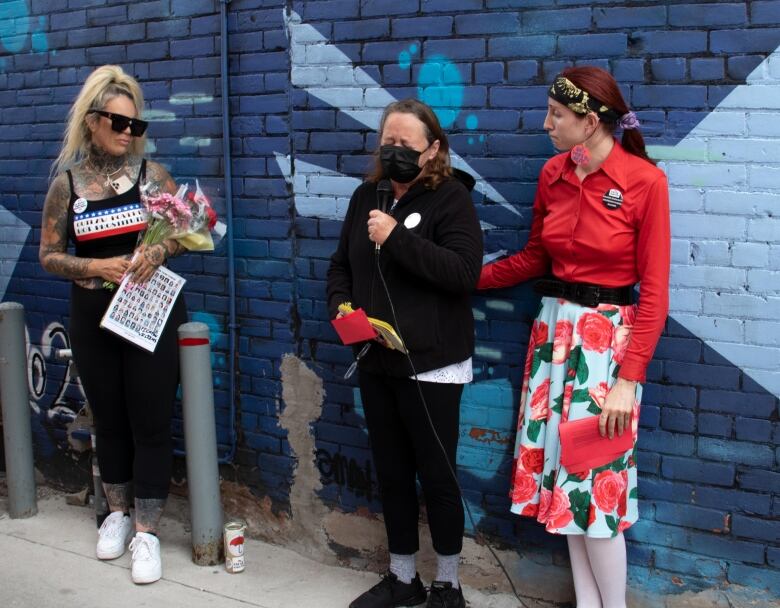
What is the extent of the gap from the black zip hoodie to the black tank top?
1071mm

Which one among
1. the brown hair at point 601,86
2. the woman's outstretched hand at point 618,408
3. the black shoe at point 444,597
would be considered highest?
the brown hair at point 601,86

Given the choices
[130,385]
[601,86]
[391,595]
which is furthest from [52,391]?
[601,86]

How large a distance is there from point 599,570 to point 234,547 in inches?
65.0

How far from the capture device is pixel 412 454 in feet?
11.9

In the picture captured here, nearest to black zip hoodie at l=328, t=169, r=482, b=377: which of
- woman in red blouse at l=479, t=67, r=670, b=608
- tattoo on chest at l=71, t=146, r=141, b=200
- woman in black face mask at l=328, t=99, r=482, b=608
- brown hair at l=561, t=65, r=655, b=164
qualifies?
woman in black face mask at l=328, t=99, r=482, b=608

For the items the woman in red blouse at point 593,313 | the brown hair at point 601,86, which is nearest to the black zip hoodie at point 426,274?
the woman in red blouse at point 593,313

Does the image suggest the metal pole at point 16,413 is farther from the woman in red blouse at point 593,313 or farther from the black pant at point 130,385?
the woman in red blouse at point 593,313

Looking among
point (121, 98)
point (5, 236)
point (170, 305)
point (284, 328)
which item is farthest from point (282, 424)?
point (5, 236)

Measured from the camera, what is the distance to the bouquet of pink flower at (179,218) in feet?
12.6

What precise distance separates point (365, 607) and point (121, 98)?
7.84ft

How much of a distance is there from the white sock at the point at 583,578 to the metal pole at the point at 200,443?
1.66 metres

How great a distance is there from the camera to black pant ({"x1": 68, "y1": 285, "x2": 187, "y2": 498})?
3973 millimetres

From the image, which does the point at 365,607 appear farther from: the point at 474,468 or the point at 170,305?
the point at 170,305

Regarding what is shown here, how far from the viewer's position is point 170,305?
4012mm
